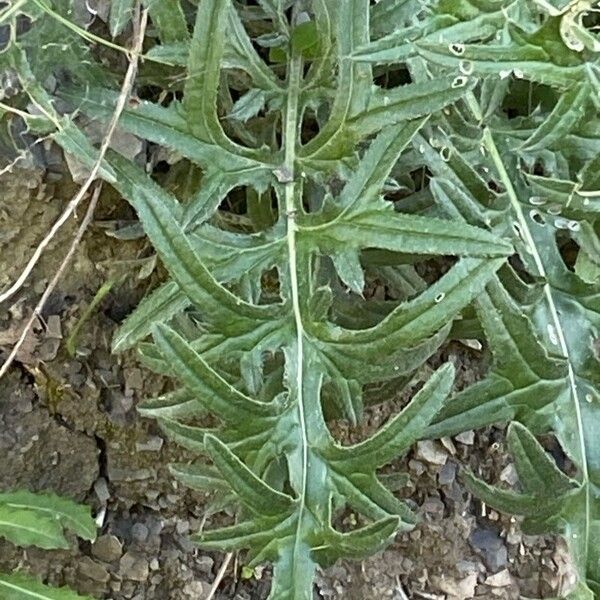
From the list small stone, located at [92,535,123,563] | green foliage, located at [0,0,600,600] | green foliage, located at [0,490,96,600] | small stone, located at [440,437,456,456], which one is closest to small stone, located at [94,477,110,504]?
small stone, located at [92,535,123,563]

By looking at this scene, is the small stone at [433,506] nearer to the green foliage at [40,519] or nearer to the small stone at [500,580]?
the small stone at [500,580]

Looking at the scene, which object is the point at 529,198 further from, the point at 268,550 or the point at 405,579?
the point at 405,579

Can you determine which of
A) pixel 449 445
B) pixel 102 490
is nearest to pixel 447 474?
pixel 449 445

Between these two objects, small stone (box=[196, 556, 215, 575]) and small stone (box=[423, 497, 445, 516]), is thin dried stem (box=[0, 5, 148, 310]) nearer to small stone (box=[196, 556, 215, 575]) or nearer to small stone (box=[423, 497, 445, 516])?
small stone (box=[196, 556, 215, 575])

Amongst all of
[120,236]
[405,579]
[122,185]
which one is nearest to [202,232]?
[122,185]

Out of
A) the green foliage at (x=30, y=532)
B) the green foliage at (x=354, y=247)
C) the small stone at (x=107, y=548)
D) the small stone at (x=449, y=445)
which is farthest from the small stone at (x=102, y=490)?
the small stone at (x=449, y=445)
